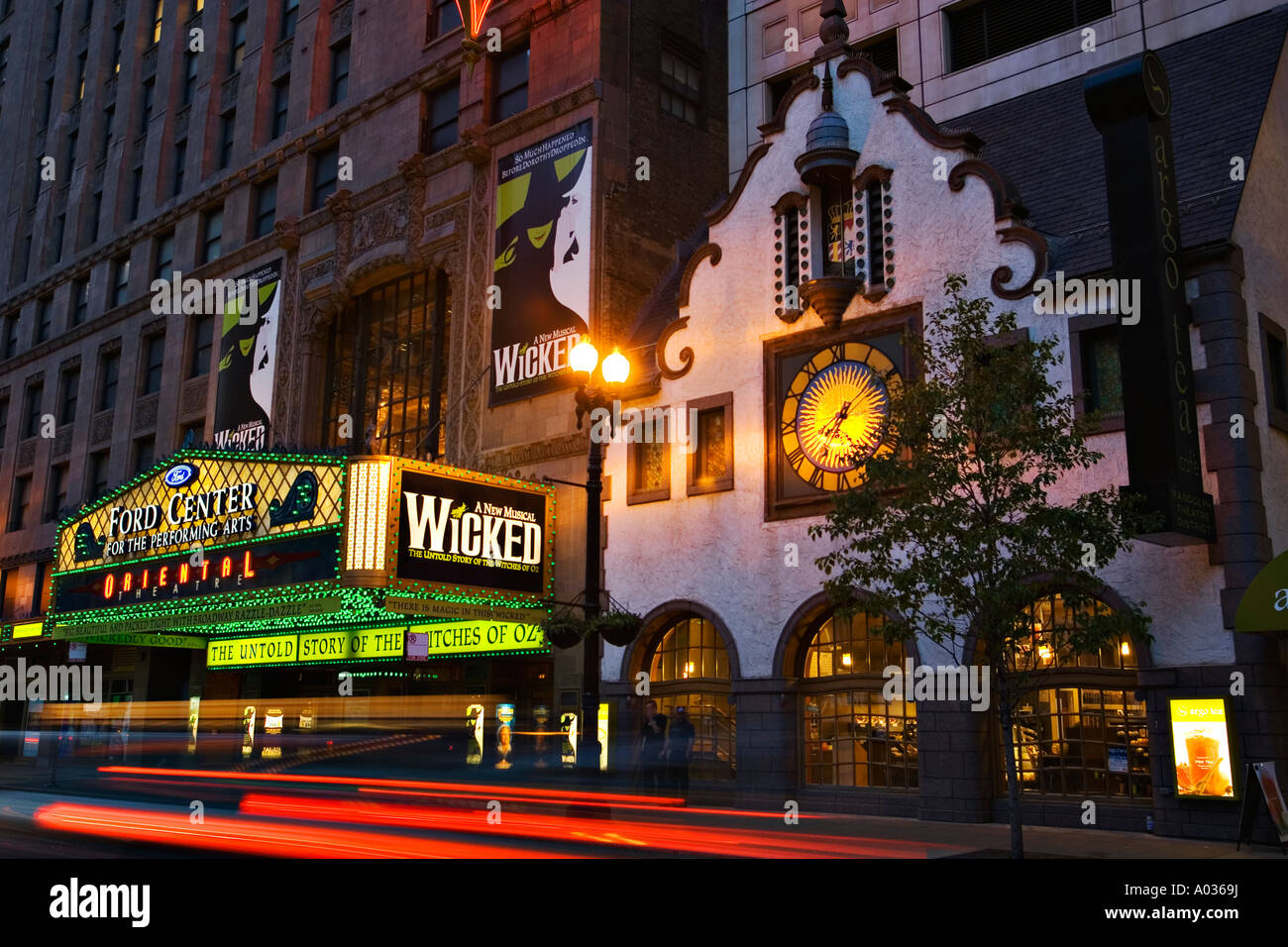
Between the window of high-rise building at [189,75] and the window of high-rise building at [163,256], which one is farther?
the window of high-rise building at [189,75]

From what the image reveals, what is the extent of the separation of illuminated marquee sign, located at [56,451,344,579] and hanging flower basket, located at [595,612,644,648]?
6025mm

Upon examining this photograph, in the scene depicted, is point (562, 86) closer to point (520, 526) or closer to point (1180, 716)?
point (520, 526)

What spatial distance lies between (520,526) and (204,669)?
56.4ft

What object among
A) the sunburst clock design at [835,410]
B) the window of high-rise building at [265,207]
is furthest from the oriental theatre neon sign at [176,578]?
the window of high-rise building at [265,207]

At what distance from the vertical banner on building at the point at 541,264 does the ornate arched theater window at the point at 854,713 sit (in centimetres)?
947

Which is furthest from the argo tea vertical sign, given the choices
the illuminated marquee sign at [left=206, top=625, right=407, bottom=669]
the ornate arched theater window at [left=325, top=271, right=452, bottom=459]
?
the ornate arched theater window at [left=325, top=271, right=452, bottom=459]

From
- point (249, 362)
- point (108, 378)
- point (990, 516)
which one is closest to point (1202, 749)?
point (990, 516)

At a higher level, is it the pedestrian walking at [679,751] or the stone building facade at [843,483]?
the stone building facade at [843,483]

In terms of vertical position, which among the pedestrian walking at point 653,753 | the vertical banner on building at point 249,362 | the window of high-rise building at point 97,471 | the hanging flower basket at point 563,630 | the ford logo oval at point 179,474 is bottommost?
the pedestrian walking at point 653,753

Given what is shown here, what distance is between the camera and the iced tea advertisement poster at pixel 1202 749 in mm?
16828

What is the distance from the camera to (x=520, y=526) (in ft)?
85.0

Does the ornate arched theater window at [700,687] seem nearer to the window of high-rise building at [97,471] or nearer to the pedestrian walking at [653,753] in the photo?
the pedestrian walking at [653,753]

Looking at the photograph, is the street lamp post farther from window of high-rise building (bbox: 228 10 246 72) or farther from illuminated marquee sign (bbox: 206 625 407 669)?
window of high-rise building (bbox: 228 10 246 72)
